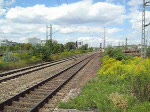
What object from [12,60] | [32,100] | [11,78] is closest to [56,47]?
[12,60]

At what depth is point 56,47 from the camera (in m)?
98.2

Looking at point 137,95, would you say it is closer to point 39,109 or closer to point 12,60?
point 39,109

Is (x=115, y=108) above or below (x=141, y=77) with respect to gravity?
below

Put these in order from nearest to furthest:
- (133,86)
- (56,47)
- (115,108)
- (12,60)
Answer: (115,108) → (133,86) → (12,60) → (56,47)

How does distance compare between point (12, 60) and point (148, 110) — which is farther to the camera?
point (12, 60)

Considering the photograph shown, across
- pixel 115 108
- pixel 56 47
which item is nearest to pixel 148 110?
pixel 115 108

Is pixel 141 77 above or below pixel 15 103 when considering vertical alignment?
above

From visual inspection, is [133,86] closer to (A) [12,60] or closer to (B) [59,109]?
(B) [59,109]

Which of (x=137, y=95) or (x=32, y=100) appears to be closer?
(x=137, y=95)

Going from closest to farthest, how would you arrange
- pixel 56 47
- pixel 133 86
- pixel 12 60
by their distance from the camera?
1. pixel 133 86
2. pixel 12 60
3. pixel 56 47

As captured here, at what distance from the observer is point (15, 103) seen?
1223cm

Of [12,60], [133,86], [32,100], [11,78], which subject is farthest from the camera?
[12,60]

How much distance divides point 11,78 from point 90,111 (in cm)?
1277

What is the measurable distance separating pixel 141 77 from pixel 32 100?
4.32m
